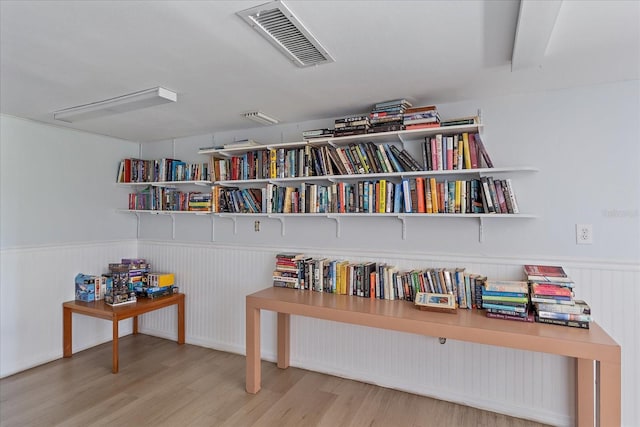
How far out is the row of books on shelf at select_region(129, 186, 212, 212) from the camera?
3350 millimetres

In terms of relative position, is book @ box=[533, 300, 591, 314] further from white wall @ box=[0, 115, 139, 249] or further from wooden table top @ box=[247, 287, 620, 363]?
white wall @ box=[0, 115, 139, 249]

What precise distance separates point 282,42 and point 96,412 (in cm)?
268

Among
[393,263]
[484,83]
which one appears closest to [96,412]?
[393,263]

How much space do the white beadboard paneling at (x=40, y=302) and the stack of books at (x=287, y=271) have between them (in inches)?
68.4

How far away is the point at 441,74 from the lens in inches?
80.7

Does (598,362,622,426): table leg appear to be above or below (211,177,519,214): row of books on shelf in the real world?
below

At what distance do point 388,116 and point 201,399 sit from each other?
2.50 m

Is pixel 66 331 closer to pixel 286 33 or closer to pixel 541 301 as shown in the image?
pixel 286 33

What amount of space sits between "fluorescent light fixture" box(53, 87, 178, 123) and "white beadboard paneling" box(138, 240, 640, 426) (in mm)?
1486

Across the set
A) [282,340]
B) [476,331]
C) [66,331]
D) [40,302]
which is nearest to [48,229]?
[40,302]

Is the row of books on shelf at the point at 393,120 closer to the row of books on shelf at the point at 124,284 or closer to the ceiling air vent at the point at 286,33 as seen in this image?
the ceiling air vent at the point at 286,33

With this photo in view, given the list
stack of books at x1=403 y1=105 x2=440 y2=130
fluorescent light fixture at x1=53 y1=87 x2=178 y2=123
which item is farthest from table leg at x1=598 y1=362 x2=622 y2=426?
fluorescent light fixture at x1=53 y1=87 x2=178 y2=123

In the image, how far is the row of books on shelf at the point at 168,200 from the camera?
3.35 m

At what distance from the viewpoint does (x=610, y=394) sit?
166 centimetres
